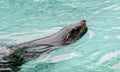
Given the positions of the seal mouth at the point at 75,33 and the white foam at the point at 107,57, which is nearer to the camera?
the white foam at the point at 107,57

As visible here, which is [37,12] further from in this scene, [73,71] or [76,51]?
[73,71]

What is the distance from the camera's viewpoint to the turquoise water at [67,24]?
5.55 metres

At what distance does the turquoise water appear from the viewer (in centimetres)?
555

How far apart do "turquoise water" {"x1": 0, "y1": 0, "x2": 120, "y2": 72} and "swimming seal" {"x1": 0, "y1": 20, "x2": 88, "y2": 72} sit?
12 cm

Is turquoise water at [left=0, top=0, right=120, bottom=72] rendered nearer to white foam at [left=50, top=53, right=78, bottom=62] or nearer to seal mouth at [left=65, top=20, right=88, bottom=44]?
white foam at [left=50, top=53, right=78, bottom=62]

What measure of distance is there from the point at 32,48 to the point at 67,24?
2.27 metres

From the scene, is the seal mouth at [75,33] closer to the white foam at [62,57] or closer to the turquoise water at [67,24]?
the turquoise water at [67,24]

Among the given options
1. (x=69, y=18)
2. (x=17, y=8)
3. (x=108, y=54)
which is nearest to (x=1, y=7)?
(x=17, y=8)

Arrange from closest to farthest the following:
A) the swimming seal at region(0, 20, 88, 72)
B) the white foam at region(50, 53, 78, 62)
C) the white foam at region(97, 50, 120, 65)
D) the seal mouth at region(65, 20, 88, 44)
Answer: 1. the swimming seal at region(0, 20, 88, 72)
2. the white foam at region(97, 50, 120, 65)
3. the white foam at region(50, 53, 78, 62)
4. the seal mouth at region(65, 20, 88, 44)

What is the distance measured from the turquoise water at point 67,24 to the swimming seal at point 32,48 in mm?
121

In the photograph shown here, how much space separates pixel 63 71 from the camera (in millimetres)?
Result: 5281

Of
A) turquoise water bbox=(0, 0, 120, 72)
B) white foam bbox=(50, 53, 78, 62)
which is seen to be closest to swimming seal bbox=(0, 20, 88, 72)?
turquoise water bbox=(0, 0, 120, 72)

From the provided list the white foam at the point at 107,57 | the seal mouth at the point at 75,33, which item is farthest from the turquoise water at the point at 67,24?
the seal mouth at the point at 75,33

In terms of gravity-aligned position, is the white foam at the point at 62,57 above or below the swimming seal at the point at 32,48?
below
